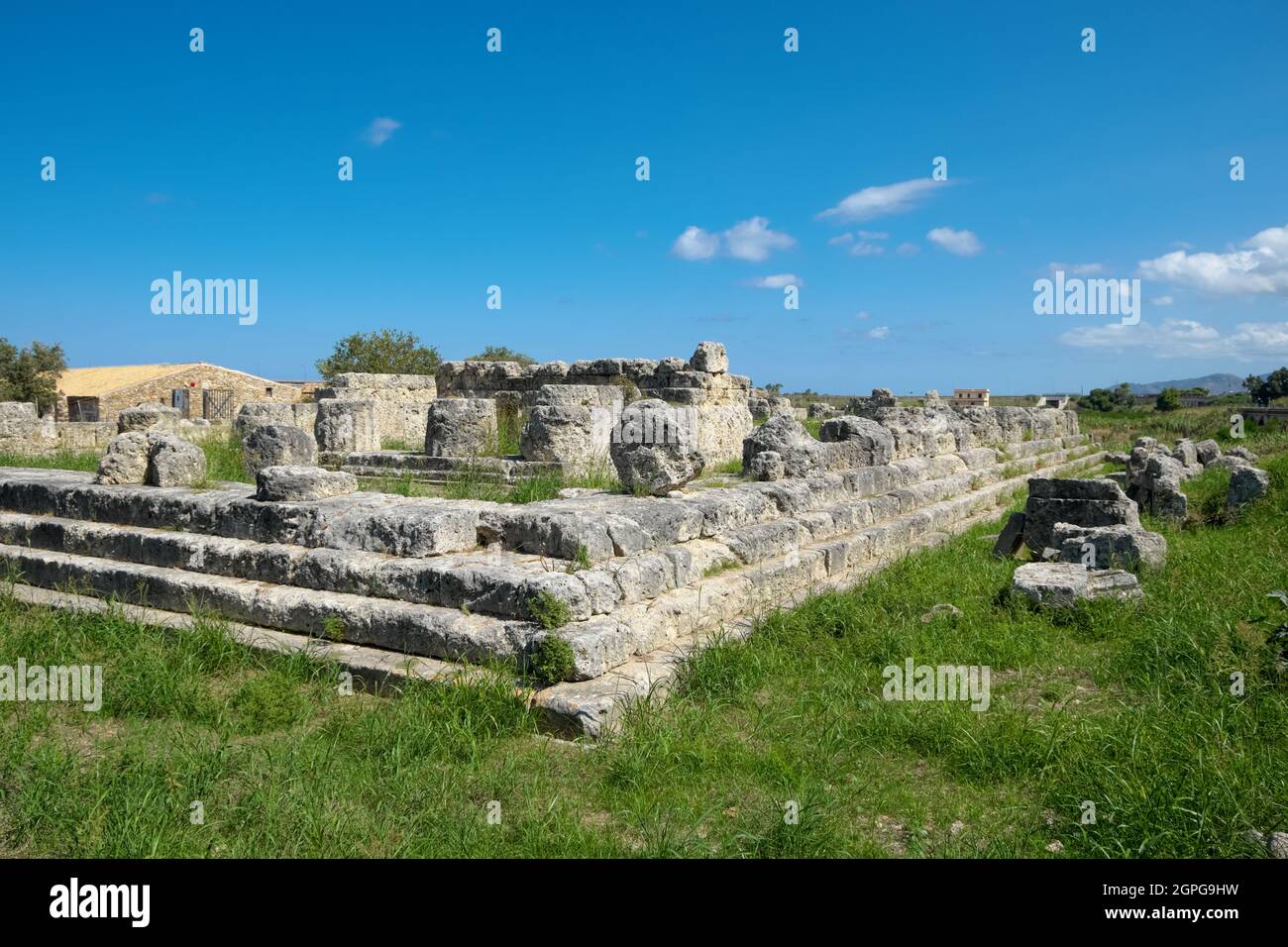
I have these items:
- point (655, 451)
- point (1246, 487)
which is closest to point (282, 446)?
point (655, 451)

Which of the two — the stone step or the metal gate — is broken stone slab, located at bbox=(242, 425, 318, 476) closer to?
the stone step

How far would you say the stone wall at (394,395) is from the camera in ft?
54.3

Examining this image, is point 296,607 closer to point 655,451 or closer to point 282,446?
point 282,446

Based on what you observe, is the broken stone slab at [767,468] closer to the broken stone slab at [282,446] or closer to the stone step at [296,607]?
the stone step at [296,607]

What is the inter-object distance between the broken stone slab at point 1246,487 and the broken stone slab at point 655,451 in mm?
7314

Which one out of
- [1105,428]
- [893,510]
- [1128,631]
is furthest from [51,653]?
[1105,428]

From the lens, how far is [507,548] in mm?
5691

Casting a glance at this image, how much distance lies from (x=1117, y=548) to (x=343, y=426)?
10605 mm

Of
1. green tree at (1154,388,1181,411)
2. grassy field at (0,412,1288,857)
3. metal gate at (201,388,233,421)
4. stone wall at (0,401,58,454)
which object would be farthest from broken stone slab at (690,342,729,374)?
green tree at (1154,388,1181,411)

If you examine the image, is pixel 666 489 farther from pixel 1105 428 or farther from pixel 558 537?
pixel 1105 428

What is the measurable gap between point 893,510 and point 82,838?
25.6 ft

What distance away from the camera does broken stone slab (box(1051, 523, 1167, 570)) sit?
7.38m

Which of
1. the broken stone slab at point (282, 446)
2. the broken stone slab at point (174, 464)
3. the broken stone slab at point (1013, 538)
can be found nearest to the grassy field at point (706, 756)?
the broken stone slab at point (174, 464)

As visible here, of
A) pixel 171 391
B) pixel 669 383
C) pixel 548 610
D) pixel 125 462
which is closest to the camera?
pixel 548 610
